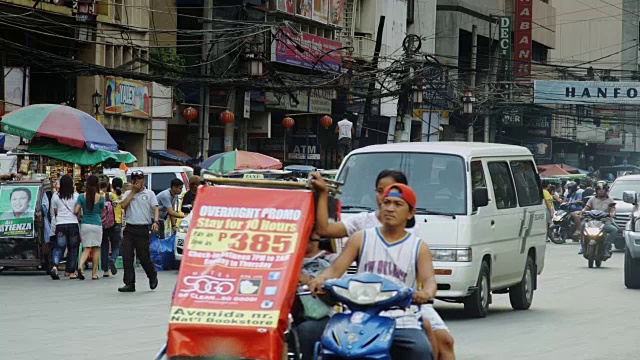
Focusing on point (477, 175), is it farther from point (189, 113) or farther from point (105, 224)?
point (189, 113)

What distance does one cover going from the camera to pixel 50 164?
2594 cm

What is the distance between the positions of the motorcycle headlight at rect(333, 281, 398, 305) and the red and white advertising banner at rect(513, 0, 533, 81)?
65101mm

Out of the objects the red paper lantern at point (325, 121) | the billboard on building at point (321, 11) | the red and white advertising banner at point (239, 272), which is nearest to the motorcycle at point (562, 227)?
the red paper lantern at point (325, 121)

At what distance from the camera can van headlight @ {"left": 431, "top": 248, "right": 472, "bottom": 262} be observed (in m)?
14.9

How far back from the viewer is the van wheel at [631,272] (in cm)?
2052

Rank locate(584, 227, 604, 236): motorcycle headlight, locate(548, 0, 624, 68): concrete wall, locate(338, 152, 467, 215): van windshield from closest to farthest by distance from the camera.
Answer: locate(338, 152, 467, 215): van windshield → locate(584, 227, 604, 236): motorcycle headlight → locate(548, 0, 624, 68): concrete wall

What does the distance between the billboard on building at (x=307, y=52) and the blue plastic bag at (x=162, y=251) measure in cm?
2165

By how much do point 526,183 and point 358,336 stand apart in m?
10.8

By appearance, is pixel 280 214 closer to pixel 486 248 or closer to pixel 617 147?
pixel 486 248

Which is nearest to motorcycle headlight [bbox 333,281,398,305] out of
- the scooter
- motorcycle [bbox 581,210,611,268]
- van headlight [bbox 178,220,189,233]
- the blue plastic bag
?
the scooter

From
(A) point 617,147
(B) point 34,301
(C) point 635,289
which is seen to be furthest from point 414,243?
(A) point 617,147

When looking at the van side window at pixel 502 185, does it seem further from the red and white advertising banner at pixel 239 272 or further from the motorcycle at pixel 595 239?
the motorcycle at pixel 595 239

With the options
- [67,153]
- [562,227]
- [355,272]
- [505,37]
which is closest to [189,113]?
[562,227]

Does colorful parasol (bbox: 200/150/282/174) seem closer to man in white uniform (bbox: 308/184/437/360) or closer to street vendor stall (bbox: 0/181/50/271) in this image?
street vendor stall (bbox: 0/181/50/271)
